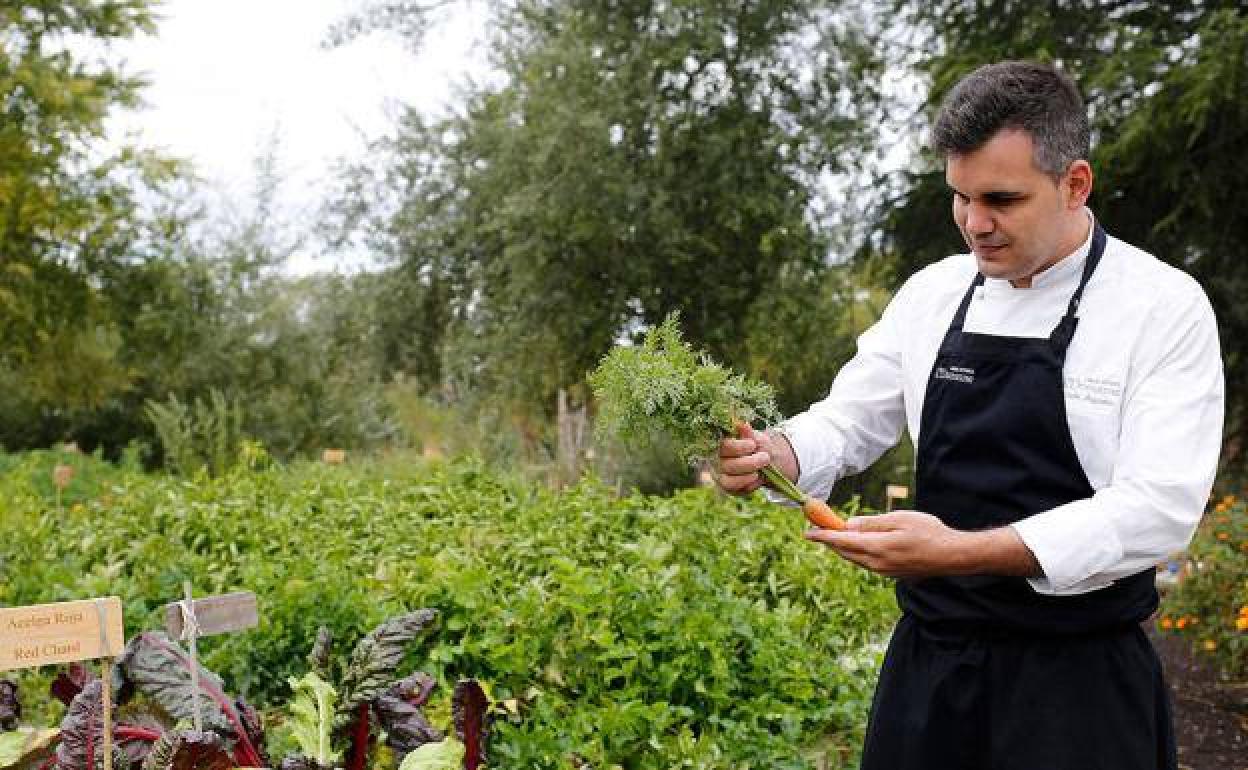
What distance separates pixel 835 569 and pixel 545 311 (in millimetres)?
7998

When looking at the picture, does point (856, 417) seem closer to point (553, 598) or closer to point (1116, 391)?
point (1116, 391)

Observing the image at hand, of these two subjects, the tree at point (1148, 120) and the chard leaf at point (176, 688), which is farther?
the tree at point (1148, 120)

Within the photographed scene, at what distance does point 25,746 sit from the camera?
312 centimetres

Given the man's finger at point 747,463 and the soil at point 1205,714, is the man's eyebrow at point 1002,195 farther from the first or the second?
the soil at point 1205,714

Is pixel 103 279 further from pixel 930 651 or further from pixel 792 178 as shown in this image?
pixel 930 651

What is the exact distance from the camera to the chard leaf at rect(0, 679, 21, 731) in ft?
10.7

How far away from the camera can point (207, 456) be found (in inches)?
400

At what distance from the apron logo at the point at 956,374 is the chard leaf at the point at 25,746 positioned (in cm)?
234

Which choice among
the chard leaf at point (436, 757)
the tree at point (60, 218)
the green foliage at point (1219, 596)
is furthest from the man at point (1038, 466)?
the tree at point (60, 218)

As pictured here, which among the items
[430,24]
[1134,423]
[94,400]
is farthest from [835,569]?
[94,400]

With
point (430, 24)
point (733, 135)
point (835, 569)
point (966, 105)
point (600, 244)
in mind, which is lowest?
point (835, 569)

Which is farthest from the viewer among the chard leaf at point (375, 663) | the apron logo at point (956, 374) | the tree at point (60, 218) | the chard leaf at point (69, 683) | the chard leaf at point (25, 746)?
the tree at point (60, 218)

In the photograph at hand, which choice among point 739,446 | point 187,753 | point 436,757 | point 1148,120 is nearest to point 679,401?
point 739,446

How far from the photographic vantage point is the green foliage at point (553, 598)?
12.4ft
